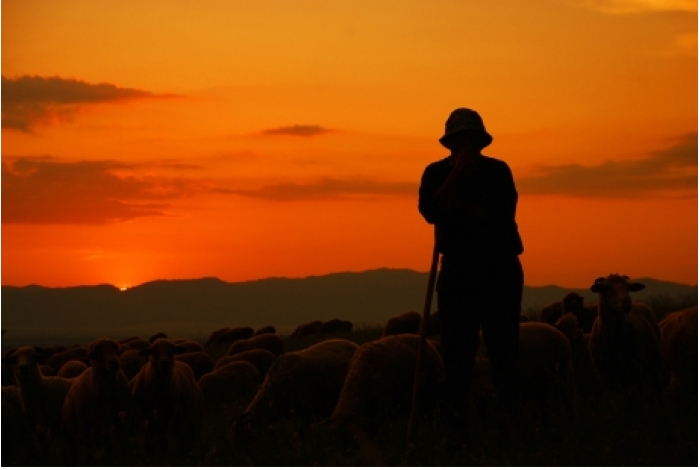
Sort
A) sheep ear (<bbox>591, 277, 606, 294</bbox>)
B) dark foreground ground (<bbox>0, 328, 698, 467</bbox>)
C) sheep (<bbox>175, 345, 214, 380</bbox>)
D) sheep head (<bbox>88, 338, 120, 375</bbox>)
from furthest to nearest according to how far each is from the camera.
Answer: sheep (<bbox>175, 345, 214, 380</bbox>), sheep head (<bbox>88, 338, 120, 375</bbox>), sheep ear (<bbox>591, 277, 606, 294</bbox>), dark foreground ground (<bbox>0, 328, 698, 467</bbox>)

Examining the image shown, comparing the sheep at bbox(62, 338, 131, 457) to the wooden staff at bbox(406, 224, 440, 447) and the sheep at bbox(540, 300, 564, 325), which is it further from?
the sheep at bbox(540, 300, 564, 325)

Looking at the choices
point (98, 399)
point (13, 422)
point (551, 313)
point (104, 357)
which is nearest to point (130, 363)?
point (13, 422)

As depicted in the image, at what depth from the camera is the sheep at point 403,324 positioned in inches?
1202

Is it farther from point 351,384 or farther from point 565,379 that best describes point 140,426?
point 565,379

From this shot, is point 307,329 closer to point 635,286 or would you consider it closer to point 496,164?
point 635,286

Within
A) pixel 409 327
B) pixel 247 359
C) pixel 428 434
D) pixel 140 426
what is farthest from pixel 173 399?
pixel 409 327

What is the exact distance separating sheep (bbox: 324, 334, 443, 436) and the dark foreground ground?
20 cm

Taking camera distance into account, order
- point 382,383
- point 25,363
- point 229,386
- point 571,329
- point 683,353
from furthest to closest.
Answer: point 229,386
point 571,329
point 25,363
point 683,353
point 382,383

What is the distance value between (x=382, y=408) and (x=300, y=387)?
46.3 inches

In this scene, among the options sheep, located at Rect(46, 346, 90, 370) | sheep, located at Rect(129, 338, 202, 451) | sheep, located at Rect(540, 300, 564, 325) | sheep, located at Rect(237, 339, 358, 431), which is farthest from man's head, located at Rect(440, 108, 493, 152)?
sheep, located at Rect(46, 346, 90, 370)

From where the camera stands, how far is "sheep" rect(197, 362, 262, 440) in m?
18.0

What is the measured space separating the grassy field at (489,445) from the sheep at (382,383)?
168 mm

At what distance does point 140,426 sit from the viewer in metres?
12.9

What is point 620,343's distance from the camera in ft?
42.5
